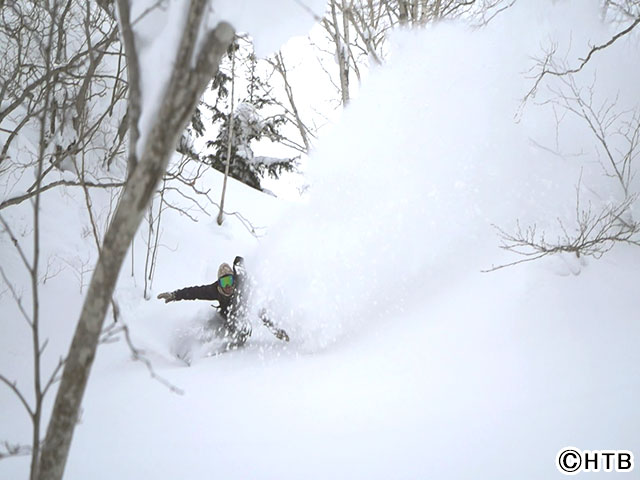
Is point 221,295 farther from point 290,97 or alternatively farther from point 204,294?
point 290,97

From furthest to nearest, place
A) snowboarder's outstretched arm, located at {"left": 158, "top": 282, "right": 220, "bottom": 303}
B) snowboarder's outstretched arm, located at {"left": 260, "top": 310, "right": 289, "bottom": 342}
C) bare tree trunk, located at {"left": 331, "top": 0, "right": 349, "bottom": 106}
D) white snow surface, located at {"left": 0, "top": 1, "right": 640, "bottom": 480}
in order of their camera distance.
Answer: bare tree trunk, located at {"left": 331, "top": 0, "right": 349, "bottom": 106}
snowboarder's outstretched arm, located at {"left": 158, "top": 282, "right": 220, "bottom": 303}
snowboarder's outstretched arm, located at {"left": 260, "top": 310, "right": 289, "bottom": 342}
white snow surface, located at {"left": 0, "top": 1, "right": 640, "bottom": 480}

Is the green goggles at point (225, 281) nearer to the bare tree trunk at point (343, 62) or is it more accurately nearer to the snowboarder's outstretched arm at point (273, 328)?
the snowboarder's outstretched arm at point (273, 328)

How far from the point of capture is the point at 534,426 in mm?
2701

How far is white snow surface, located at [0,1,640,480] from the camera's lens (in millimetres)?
2826

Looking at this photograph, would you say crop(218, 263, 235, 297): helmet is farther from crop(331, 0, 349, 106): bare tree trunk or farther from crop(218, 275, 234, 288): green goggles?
crop(331, 0, 349, 106): bare tree trunk

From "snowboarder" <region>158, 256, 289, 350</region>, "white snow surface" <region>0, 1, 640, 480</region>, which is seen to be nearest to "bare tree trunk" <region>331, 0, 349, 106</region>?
"white snow surface" <region>0, 1, 640, 480</region>

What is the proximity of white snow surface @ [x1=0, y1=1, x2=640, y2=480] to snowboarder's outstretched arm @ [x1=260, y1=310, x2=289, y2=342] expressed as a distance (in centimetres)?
A: 13

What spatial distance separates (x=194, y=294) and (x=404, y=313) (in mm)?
2284

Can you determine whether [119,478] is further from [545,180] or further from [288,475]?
[545,180]

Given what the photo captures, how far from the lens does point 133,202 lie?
116 centimetres

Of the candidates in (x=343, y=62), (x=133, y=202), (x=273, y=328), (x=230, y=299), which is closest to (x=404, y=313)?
(x=273, y=328)

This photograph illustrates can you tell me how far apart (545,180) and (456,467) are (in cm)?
384

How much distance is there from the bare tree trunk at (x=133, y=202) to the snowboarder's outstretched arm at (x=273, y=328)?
359 centimetres

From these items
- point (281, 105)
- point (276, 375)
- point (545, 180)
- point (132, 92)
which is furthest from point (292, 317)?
point (281, 105)
